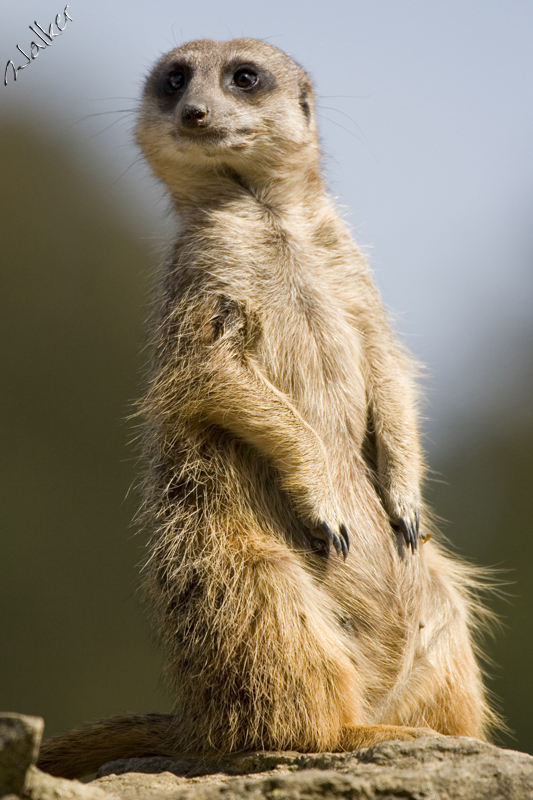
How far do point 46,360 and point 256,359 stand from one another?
299 inches

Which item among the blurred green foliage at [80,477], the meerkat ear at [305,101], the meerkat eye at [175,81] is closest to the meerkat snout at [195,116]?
the meerkat eye at [175,81]

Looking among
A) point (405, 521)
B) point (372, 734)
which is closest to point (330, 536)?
point (405, 521)

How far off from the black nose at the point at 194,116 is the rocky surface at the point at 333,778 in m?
2.34

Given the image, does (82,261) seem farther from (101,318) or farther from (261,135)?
(261,135)

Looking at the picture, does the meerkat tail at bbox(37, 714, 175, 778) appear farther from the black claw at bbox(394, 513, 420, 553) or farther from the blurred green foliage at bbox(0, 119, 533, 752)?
the blurred green foliage at bbox(0, 119, 533, 752)

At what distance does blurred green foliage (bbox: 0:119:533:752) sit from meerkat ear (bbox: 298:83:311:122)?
5.48 m

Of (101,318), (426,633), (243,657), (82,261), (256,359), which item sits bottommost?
(243,657)

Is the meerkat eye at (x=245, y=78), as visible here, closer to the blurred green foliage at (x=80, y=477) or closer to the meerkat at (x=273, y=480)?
the meerkat at (x=273, y=480)

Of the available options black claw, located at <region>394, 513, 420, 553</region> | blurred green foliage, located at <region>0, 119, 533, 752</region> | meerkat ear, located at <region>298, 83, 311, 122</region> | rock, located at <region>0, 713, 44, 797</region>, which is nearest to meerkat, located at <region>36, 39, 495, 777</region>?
black claw, located at <region>394, 513, 420, 553</region>

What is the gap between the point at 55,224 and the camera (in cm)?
1145

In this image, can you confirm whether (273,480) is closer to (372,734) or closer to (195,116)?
(372,734)

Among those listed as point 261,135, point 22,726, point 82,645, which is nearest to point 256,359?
point 261,135

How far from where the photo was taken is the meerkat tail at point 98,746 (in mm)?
3188

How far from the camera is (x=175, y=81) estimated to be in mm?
3949
